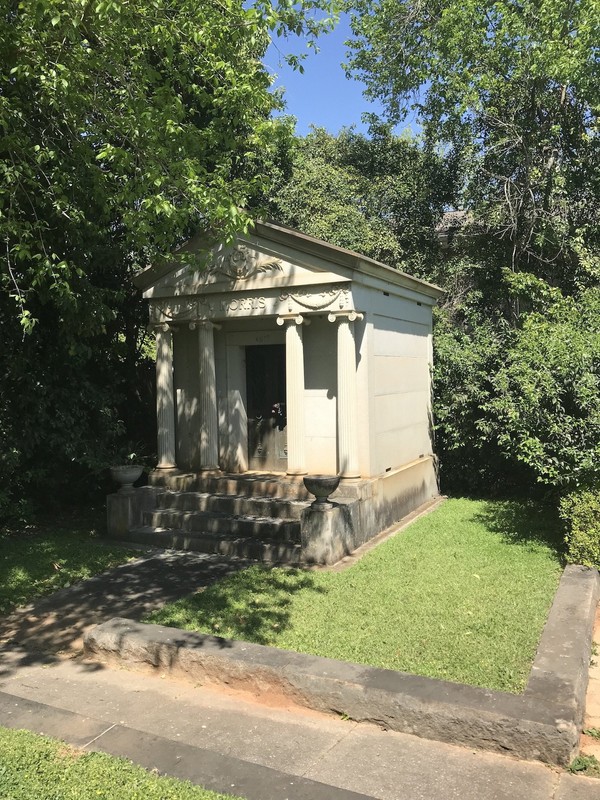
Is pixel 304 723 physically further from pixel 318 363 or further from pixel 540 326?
pixel 540 326

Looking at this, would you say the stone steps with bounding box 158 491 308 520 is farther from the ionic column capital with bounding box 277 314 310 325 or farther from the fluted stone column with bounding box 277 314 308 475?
the ionic column capital with bounding box 277 314 310 325

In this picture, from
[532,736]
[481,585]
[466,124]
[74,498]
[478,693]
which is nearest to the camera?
[532,736]

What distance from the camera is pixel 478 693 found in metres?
3.93

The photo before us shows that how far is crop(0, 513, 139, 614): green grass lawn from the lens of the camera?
704 centimetres

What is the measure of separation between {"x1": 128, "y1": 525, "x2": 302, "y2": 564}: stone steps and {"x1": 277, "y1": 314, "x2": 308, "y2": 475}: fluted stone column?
57.0 inches

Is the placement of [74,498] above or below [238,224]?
below

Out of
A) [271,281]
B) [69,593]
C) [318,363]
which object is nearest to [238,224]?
[271,281]

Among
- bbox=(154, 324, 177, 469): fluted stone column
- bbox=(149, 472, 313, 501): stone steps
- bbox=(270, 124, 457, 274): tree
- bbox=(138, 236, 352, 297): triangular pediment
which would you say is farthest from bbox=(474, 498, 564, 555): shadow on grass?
bbox=(270, 124, 457, 274): tree

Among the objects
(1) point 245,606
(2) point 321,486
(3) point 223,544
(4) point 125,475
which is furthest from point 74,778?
(4) point 125,475

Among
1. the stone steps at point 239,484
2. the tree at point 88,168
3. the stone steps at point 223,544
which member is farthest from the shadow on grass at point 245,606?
the tree at point 88,168

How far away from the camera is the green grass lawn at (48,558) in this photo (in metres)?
7.04

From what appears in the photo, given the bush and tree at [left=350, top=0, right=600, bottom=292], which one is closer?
the bush

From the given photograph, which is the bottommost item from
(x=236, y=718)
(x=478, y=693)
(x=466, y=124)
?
(x=236, y=718)

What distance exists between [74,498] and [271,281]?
522cm
